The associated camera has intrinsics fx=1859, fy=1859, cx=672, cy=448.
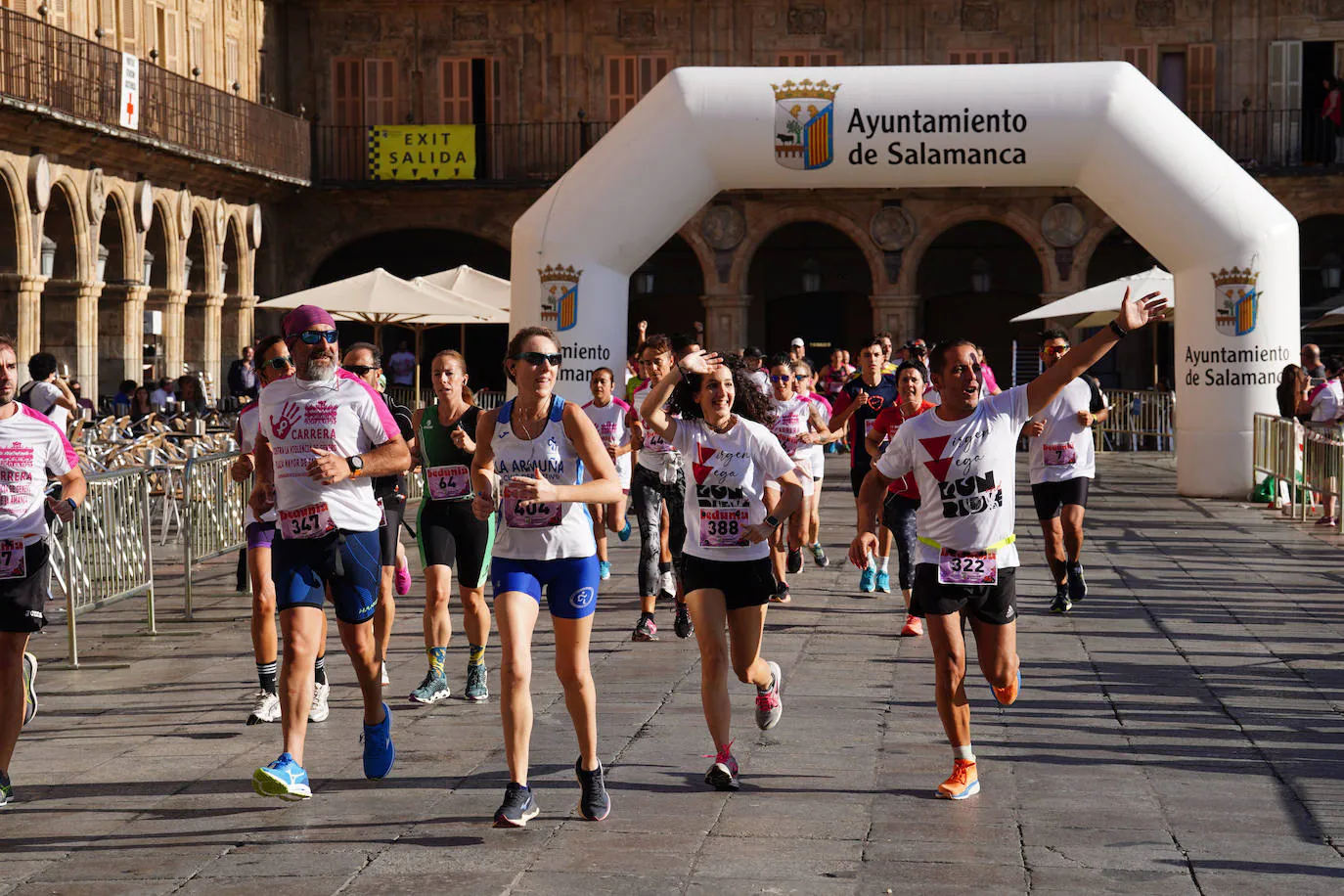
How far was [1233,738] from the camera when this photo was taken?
7.32m

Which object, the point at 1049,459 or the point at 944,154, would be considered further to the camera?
the point at 944,154

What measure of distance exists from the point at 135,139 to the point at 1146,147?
14303 mm

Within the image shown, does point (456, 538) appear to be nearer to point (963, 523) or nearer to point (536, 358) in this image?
point (536, 358)

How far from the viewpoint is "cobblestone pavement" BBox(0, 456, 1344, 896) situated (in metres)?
5.37

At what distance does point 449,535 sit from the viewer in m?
8.20

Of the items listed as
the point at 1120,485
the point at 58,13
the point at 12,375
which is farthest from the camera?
the point at 58,13

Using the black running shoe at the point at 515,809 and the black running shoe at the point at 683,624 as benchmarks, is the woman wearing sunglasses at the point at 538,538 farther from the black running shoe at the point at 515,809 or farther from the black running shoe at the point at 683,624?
the black running shoe at the point at 683,624

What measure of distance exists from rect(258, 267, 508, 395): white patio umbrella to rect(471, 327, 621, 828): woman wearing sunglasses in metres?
12.0

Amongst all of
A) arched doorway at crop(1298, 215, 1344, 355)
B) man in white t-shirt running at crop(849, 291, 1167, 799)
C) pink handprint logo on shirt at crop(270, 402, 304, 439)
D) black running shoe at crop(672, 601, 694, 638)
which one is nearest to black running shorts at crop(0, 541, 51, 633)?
pink handprint logo on shirt at crop(270, 402, 304, 439)

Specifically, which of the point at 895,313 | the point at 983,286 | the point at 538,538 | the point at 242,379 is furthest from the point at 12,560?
the point at 983,286

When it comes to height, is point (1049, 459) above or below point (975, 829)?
above

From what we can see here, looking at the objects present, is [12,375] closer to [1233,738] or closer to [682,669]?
[682,669]

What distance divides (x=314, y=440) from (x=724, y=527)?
4.82ft

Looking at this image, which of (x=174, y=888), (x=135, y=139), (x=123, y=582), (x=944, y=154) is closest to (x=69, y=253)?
(x=135, y=139)
